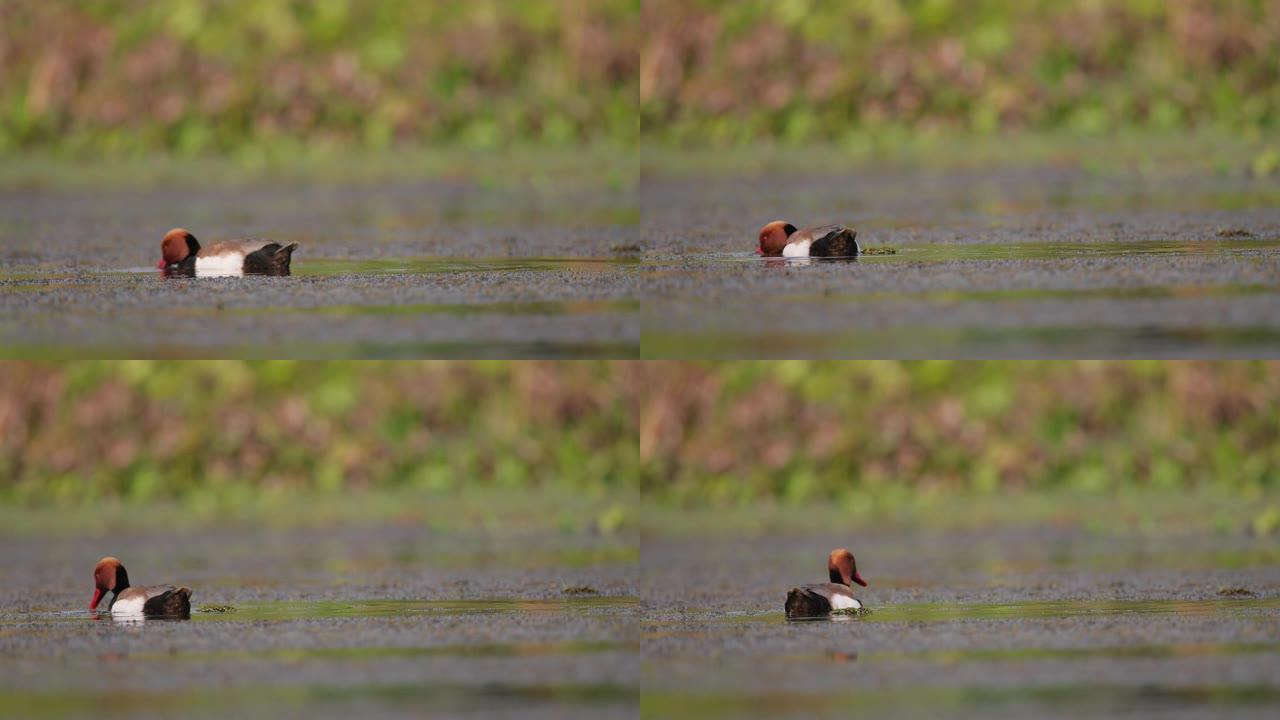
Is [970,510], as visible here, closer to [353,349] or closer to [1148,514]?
[1148,514]

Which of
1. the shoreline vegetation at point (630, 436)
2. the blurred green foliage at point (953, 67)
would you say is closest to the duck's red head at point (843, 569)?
the shoreline vegetation at point (630, 436)

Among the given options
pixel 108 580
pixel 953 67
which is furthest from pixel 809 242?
pixel 953 67

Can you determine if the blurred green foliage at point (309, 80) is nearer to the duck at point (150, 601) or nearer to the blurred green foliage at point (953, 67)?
the blurred green foliage at point (953, 67)

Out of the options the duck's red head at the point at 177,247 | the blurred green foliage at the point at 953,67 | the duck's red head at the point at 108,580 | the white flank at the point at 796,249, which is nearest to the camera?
the duck's red head at the point at 108,580

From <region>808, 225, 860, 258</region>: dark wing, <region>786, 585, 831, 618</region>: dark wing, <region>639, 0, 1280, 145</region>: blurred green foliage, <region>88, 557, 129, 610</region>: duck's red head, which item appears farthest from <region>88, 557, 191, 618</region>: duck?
<region>639, 0, 1280, 145</region>: blurred green foliage

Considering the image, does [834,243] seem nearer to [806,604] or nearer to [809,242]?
[809,242]

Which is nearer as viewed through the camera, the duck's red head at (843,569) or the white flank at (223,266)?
the duck's red head at (843,569)

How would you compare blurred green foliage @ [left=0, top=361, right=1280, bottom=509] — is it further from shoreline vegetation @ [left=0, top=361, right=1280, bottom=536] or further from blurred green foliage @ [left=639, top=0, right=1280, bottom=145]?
blurred green foliage @ [left=639, top=0, right=1280, bottom=145]
